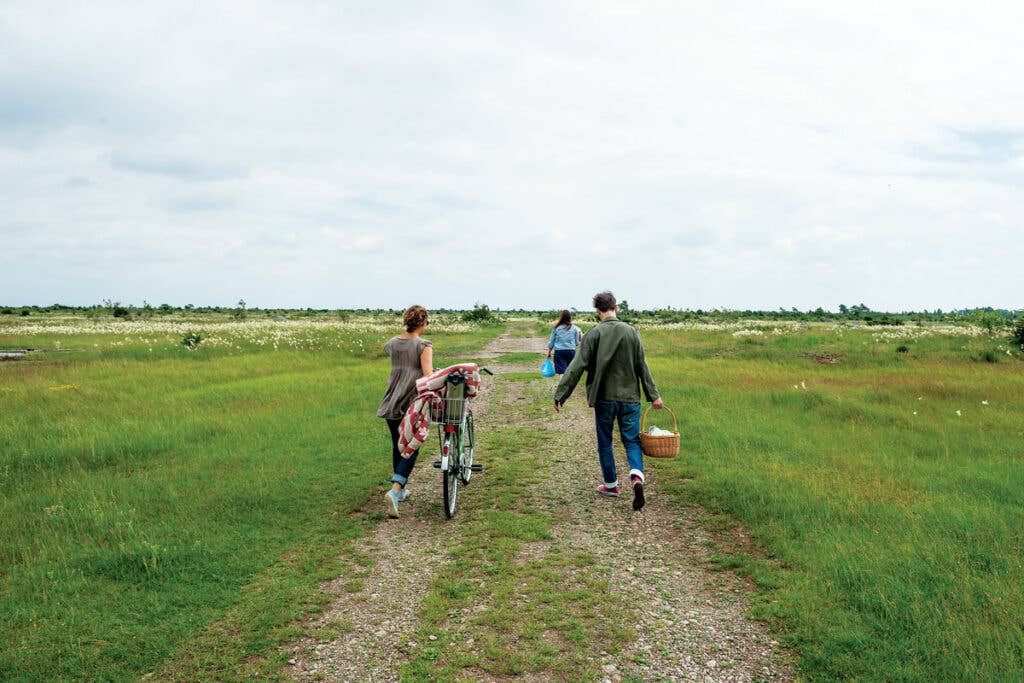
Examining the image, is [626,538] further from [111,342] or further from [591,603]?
[111,342]

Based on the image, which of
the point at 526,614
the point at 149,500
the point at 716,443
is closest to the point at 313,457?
the point at 149,500

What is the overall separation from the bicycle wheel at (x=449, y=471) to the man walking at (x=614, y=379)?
5.21ft

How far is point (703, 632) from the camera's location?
16.8ft

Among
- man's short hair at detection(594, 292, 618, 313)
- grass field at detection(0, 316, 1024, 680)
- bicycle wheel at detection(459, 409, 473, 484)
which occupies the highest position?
man's short hair at detection(594, 292, 618, 313)

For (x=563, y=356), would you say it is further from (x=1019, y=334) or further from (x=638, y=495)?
(x=1019, y=334)

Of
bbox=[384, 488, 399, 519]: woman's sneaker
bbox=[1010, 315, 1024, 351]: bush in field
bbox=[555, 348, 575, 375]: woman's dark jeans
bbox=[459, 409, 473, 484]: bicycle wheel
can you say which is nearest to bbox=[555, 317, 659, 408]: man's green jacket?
bbox=[459, 409, 473, 484]: bicycle wheel

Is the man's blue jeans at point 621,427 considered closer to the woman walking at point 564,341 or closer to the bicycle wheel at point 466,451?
the bicycle wheel at point 466,451

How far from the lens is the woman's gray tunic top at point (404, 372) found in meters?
Answer: 7.98

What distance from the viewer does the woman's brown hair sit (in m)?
7.98

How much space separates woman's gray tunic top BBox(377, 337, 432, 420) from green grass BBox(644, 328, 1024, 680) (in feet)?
13.6

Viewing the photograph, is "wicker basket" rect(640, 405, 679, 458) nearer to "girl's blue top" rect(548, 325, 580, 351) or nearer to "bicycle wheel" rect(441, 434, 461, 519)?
"bicycle wheel" rect(441, 434, 461, 519)

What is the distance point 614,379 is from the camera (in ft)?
27.3

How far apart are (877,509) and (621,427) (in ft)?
10.7

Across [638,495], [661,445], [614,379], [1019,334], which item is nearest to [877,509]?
[661,445]
